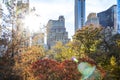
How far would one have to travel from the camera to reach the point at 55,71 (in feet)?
129

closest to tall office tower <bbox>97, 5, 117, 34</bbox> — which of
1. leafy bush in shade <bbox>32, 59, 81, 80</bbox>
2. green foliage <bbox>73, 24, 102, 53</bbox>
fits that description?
green foliage <bbox>73, 24, 102, 53</bbox>

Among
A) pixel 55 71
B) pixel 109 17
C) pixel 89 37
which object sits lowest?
pixel 55 71

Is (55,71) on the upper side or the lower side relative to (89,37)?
lower

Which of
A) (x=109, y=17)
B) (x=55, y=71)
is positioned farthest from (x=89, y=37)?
(x=109, y=17)

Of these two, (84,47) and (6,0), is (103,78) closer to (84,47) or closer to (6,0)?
(6,0)

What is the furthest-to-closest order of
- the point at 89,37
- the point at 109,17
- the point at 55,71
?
the point at 109,17
the point at 89,37
the point at 55,71

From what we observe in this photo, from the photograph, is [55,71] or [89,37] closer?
[55,71]

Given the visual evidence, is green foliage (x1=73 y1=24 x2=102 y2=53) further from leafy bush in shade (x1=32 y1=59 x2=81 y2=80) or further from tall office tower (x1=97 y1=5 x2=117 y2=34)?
tall office tower (x1=97 y1=5 x2=117 y2=34)

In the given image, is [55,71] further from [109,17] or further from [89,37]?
[109,17]

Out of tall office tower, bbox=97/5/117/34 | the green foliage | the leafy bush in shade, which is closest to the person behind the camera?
the leafy bush in shade

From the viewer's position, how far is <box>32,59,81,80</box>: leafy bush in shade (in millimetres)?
39219

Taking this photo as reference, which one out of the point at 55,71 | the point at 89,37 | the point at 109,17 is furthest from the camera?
the point at 109,17

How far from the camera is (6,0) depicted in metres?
33.8

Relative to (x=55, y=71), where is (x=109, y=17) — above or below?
above
